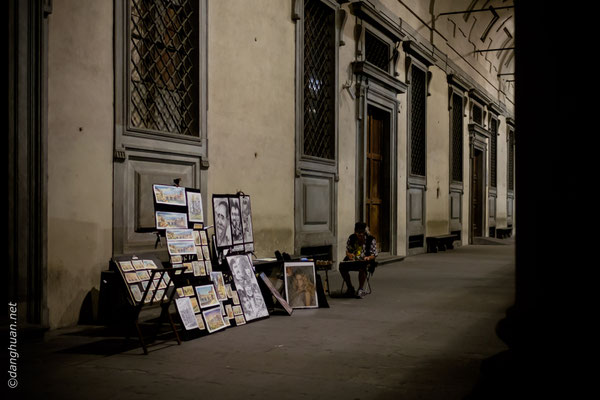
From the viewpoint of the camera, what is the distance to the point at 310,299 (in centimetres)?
732

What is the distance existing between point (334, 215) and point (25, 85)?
681cm

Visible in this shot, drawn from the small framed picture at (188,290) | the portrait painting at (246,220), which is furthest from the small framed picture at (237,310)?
the portrait painting at (246,220)

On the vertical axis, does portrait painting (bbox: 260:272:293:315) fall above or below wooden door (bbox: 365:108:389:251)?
below

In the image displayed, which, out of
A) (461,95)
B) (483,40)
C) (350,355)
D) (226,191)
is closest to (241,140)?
(226,191)

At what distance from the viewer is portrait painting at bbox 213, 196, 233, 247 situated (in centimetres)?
666

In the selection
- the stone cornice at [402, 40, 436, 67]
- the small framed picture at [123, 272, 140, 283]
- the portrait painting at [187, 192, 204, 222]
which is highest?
the stone cornice at [402, 40, 436, 67]

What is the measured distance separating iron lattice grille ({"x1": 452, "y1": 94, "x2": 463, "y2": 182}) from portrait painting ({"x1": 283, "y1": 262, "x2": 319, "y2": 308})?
13.3m

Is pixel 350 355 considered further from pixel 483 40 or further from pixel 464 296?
pixel 483 40

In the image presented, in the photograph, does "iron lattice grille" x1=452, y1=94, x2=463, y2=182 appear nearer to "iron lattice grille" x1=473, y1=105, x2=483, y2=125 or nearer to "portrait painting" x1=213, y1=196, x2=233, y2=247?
"iron lattice grille" x1=473, y1=105, x2=483, y2=125

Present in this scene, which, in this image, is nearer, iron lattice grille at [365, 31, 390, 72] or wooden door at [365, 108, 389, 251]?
iron lattice grille at [365, 31, 390, 72]

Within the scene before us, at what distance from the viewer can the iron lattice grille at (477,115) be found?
22.8 metres

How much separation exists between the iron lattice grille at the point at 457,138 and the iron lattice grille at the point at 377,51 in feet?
20.2

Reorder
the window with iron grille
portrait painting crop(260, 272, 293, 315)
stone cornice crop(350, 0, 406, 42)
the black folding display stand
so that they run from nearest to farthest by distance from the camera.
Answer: the black folding display stand < portrait painting crop(260, 272, 293, 315) < stone cornice crop(350, 0, 406, 42) < the window with iron grille

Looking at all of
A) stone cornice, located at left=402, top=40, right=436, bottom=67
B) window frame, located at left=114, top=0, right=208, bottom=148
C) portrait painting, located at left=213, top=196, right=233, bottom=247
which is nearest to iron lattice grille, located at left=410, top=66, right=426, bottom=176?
stone cornice, located at left=402, top=40, right=436, bottom=67
